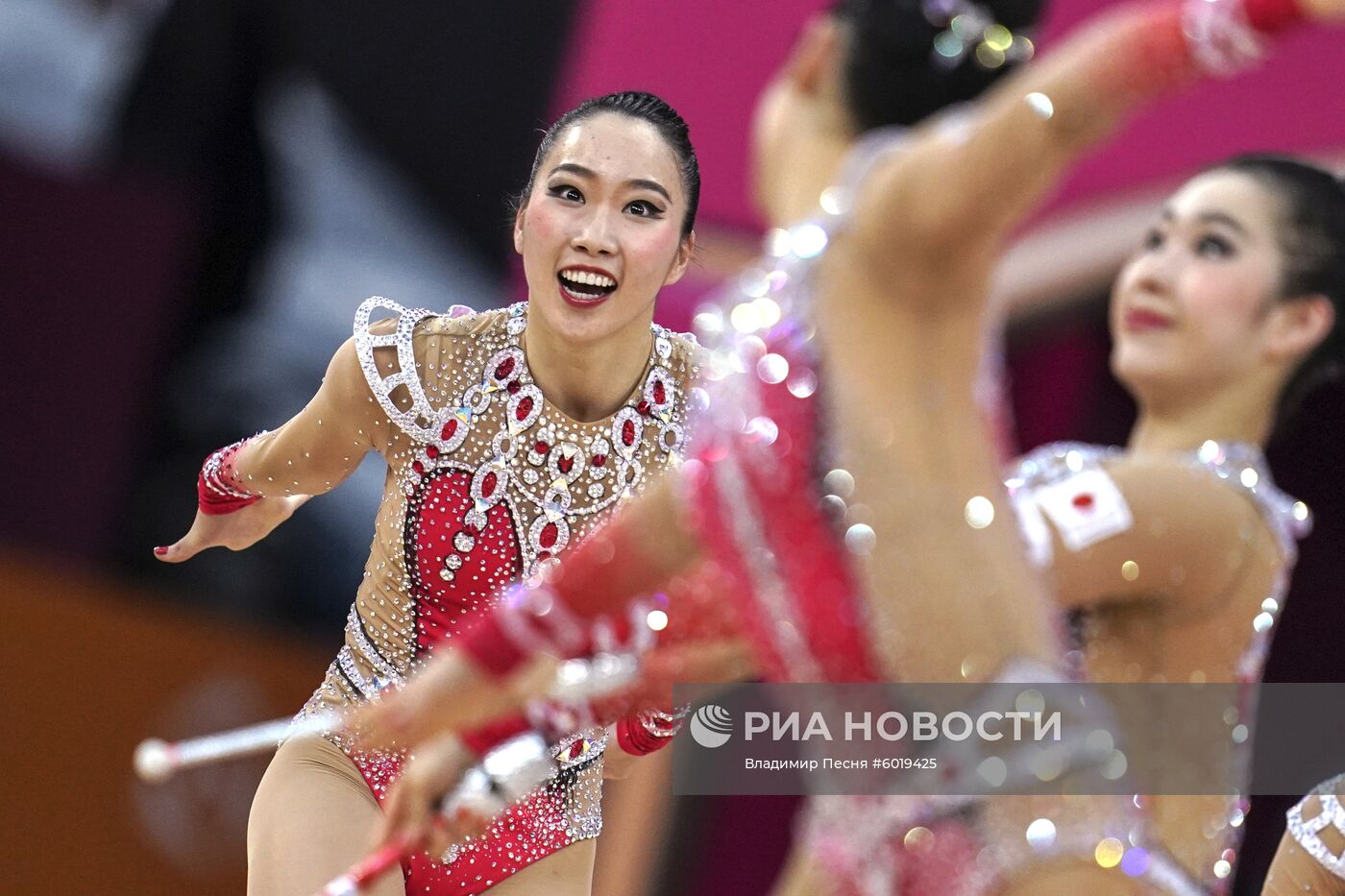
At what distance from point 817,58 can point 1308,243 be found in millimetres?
890

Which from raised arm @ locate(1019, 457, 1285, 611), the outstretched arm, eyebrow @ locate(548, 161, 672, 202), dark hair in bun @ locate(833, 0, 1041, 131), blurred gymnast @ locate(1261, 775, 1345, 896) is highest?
eyebrow @ locate(548, 161, 672, 202)

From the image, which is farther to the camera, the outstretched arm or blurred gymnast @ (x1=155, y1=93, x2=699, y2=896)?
the outstretched arm

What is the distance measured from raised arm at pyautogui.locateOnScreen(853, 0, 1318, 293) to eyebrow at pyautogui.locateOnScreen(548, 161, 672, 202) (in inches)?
30.3

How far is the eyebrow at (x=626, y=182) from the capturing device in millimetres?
1980

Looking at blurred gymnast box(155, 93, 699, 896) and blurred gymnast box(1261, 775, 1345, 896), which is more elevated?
blurred gymnast box(155, 93, 699, 896)

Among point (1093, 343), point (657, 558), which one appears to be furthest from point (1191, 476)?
point (1093, 343)

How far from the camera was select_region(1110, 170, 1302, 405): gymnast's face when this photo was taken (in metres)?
2.04

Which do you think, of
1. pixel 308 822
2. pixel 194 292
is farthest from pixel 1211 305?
pixel 194 292

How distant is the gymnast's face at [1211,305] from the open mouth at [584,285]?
611mm

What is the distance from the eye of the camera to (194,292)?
4.02 m

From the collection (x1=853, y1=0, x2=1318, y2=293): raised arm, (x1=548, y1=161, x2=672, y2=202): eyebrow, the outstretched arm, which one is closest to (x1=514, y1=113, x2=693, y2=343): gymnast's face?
(x1=548, y1=161, x2=672, y2=202): eyebrow

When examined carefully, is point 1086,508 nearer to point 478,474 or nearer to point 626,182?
point 626,182

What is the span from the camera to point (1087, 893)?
52.5 inches

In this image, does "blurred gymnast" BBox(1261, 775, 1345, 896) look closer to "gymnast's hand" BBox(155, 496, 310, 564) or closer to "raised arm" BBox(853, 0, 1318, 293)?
"raised arm" BBox(853, 0, 1318, 293)
